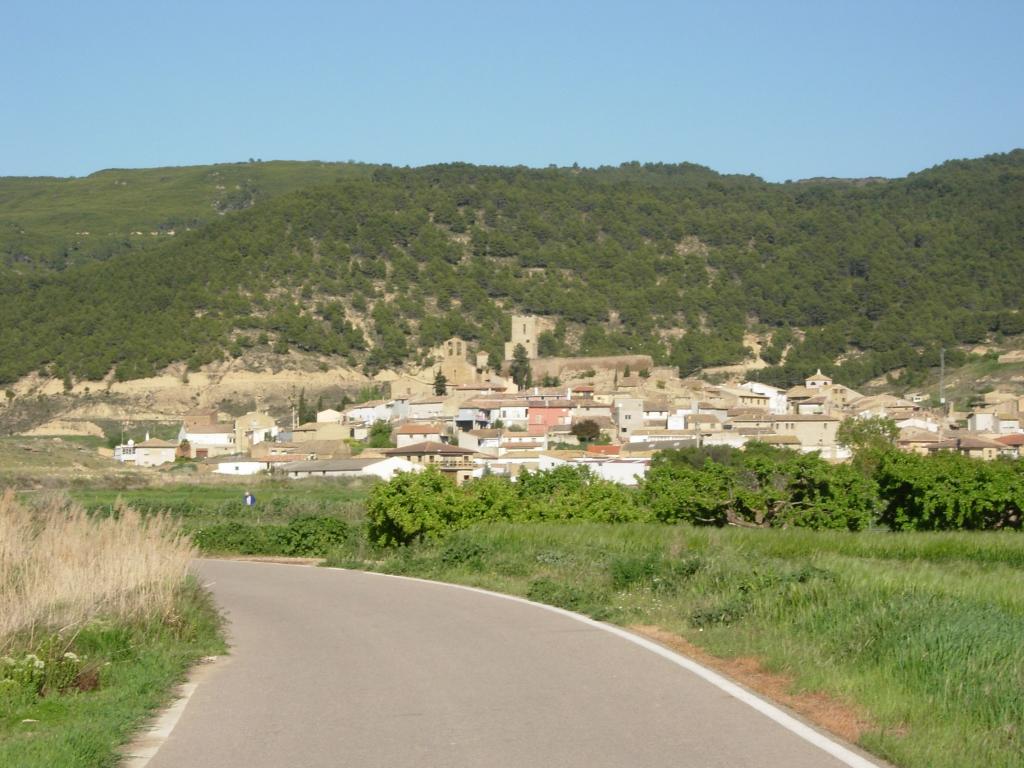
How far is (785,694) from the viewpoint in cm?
902

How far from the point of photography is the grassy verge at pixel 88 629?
26.2 ft

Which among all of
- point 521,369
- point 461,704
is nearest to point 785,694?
point 461,704

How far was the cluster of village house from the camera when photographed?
78.5m

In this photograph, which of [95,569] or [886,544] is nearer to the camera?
[95,569]

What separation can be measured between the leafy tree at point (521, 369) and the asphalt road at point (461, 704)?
125 metres

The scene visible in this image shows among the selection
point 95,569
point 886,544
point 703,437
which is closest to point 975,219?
point 703,437

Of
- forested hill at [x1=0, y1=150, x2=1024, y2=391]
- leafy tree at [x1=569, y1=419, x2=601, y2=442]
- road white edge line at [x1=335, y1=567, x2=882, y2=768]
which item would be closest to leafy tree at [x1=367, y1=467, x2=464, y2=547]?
road white edge line at [x1=335, y1=567, x2=882, y2=768]

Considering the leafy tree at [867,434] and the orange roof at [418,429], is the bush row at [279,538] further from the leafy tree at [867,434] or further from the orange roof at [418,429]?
the orange roof at [418,429]

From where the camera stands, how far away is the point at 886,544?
70.7ft

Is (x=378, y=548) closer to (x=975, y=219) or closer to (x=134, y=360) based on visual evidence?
(x=134, y=360)

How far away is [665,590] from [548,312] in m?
157

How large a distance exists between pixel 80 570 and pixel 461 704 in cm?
438

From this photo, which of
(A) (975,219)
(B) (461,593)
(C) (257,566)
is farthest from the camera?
(A) (975,219)

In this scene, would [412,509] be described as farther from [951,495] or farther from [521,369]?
[521,369]
